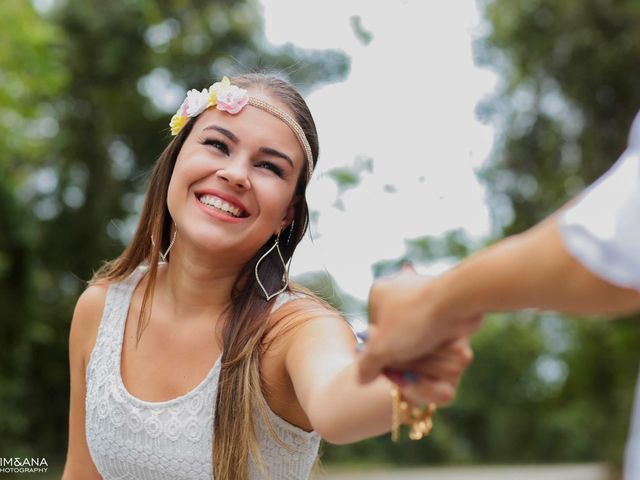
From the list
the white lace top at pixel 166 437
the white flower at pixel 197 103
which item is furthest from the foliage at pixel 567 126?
the white lace top at pixel 166 437

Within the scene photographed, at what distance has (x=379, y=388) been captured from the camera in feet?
6.08

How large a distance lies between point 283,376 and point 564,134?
1419 centimetres

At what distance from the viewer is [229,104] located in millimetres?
2807

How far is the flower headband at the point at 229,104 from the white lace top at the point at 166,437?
1.63 feet

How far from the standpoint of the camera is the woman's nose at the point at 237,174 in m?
2.62

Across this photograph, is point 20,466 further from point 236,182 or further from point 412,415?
point 412,415

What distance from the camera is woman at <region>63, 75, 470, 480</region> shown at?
8.47 ft

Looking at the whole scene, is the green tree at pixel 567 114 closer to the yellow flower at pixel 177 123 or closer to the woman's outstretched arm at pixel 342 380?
the yellow flower at pixel 177 123

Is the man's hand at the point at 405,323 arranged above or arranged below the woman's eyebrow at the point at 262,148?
below

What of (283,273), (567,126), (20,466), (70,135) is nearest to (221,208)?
(283,273)

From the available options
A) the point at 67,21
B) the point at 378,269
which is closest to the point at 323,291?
the point at 378,269

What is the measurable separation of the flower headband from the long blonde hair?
0.03 meters

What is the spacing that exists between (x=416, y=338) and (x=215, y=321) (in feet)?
4.57

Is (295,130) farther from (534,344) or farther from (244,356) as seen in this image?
(534,344)
